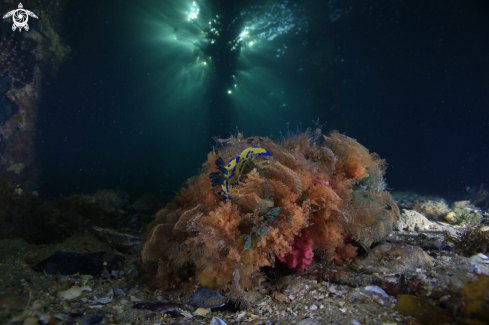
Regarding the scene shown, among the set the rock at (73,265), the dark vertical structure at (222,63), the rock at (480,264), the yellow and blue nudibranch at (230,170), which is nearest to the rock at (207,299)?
the yellow and blue nudibranch at (230,170)

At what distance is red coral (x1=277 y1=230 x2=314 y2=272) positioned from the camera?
3064mm

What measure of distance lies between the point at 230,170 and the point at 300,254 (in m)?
1.64

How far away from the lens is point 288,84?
117 ft

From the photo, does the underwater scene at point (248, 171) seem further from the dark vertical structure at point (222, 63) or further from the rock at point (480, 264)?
the dark vertical structure at point (222, 63)

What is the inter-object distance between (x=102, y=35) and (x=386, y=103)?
4269cm

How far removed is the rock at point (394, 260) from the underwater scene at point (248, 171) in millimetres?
34

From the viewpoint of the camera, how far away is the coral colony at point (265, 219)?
9.05 ft

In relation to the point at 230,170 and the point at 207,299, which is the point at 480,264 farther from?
the point at 207,299

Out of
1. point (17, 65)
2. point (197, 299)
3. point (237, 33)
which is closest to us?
point (197, 299)

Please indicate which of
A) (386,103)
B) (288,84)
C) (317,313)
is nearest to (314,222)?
(317,313)

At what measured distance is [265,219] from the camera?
2861 millimetres

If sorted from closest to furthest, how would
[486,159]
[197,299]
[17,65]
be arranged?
1. [197,299]
2. [17,65]
3. [486,159]

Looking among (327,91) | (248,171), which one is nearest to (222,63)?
(327,91)

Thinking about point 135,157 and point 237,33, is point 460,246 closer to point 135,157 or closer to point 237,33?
point 237,33
